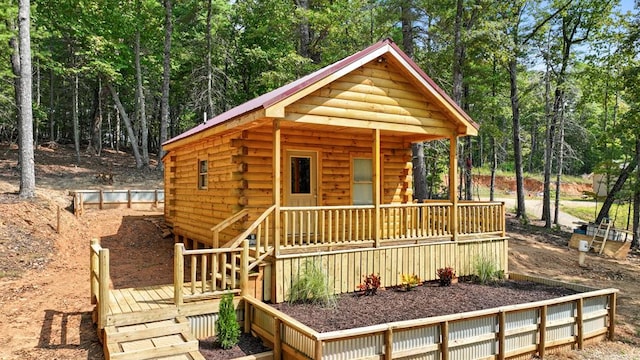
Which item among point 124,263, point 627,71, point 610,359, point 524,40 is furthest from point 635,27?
point 124,263

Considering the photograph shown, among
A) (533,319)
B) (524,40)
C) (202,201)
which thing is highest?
(524,40)

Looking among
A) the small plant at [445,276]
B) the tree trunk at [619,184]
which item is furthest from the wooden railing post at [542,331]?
the tree trunk at [619,184]

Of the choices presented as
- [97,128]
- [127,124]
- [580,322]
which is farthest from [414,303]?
[97,128]

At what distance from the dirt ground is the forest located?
3761 millimetres

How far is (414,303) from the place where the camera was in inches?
333

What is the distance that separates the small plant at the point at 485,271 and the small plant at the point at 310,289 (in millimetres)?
4384

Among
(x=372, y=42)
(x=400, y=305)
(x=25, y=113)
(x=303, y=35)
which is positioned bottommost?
(x=400, y=305)

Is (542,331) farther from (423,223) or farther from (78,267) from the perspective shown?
(78,267)

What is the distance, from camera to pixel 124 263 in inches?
505

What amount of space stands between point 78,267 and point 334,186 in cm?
775

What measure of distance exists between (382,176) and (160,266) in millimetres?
7222

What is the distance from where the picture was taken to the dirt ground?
7442mm

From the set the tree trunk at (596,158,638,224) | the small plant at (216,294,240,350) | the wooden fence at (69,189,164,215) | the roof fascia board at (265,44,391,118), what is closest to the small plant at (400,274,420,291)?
the small plant at (216,294,240,350)

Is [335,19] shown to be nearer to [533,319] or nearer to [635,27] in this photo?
[635,27]
